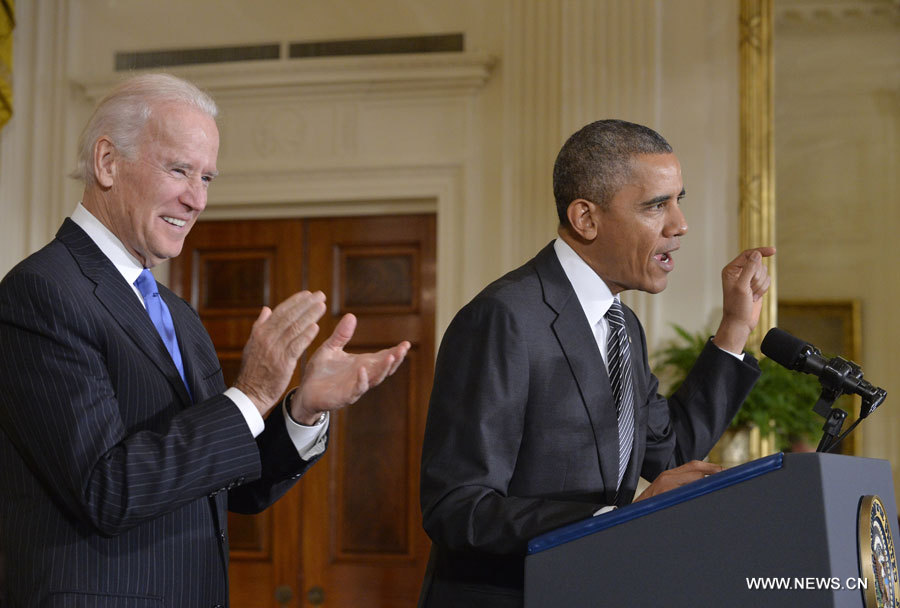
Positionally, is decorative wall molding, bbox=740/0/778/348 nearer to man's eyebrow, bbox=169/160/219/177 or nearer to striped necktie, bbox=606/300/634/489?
striped necktie, bbox=606/300/634/489

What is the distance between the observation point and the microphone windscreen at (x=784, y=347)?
5.82 ft

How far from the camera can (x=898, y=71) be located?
427cm

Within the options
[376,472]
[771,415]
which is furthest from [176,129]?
[376,472]

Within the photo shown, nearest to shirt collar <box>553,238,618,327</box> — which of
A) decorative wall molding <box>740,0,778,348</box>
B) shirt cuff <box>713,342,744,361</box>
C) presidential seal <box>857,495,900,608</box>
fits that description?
shirt cuff <box>713,342,744,361</box>

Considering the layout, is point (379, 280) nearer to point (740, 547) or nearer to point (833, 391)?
point (833, 391)

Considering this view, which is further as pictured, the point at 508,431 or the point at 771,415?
the point at 771,415

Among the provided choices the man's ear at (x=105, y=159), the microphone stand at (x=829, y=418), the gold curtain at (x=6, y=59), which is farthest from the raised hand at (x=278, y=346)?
the gold curtain at (x=6, y=59)

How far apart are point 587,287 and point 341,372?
23.4 inches

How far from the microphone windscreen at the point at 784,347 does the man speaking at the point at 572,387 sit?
21cm

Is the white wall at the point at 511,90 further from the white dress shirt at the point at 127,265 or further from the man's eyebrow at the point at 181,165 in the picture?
the man's eyebrow at the point at 181,165

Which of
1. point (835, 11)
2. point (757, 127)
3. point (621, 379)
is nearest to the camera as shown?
point (621, 379)

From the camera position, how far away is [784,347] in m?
1.79

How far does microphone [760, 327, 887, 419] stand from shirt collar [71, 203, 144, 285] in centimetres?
117

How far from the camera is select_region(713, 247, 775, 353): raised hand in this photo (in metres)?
2.13
